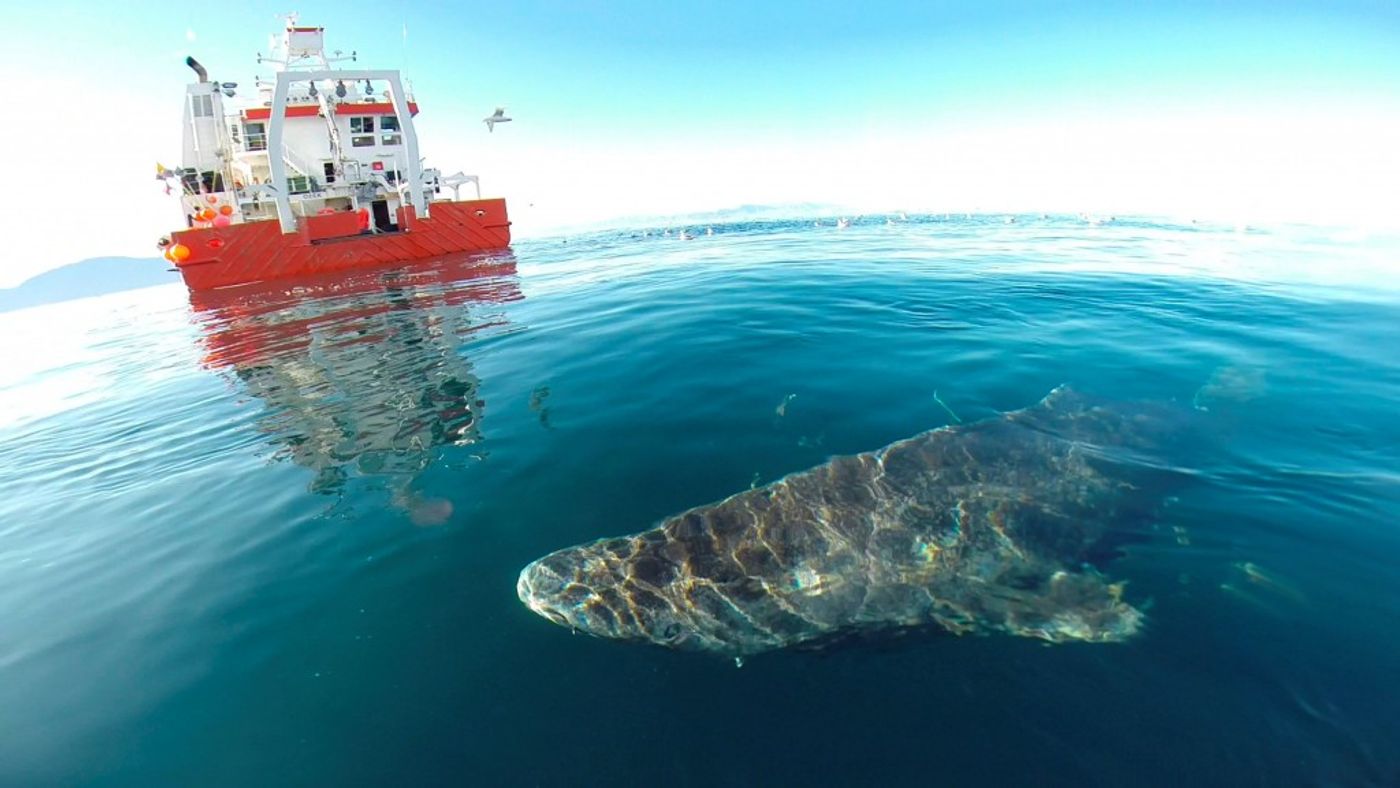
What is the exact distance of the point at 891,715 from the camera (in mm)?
3432

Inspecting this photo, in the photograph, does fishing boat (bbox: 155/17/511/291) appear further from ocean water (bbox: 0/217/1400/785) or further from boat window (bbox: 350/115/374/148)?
ocean water (bbox: 0/217/1400/785)

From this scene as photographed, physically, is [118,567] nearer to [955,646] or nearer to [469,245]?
[955,646]

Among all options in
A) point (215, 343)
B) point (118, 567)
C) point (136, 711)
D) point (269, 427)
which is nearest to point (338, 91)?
point (215, 343)

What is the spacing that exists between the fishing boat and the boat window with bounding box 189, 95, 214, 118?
52 millimetres

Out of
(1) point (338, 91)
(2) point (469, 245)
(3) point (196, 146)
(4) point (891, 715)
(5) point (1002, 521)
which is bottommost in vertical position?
(4) point (891, 715)

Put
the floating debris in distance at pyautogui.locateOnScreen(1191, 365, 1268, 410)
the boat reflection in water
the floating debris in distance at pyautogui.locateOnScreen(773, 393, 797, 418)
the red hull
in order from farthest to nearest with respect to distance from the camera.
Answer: the red hull
the floating debris in distance at pyautogui.locateOnScreen(1191, 365, 1268, 410)
the floating debris in distance at pyautogui.locateOnScreen(773, 393, 797, 418)
the boat reflection in water

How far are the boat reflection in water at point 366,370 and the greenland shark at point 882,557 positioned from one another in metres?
2.29

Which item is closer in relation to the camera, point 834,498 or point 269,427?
point 834,498

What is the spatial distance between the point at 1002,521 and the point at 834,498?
5.30ft

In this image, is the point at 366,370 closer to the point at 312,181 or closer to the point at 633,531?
the point at 633,531

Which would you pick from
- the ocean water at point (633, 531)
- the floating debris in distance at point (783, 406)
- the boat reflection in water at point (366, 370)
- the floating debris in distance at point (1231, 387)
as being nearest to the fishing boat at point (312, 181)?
the boat reflection in water at point (366, 370)

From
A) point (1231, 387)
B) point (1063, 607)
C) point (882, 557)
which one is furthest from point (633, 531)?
point (1231, 387)

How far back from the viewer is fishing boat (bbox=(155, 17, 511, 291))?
101 ft

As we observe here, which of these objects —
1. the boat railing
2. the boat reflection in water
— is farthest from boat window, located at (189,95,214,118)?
the boat reflection in water
